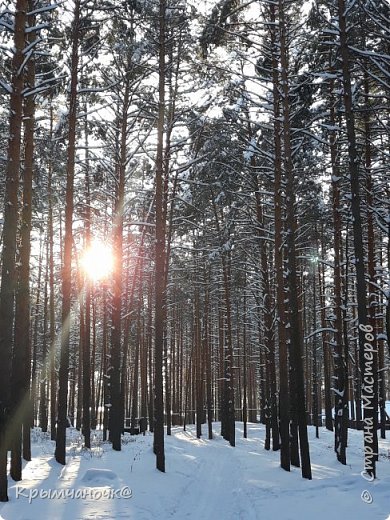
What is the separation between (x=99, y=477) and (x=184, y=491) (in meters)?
1.94

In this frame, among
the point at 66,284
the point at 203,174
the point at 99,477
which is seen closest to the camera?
the point at 99,477

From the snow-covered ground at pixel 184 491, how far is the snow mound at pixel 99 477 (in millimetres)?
21

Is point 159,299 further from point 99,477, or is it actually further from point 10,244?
point 10,244

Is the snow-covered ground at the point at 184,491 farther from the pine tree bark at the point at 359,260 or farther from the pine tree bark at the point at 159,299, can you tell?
the pine tree bark at the point at 359,260

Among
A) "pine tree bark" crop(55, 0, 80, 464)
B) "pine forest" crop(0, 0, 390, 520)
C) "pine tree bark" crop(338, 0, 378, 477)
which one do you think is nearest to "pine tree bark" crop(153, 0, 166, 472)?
"pine forest" crop(0, 0, 390, 520)

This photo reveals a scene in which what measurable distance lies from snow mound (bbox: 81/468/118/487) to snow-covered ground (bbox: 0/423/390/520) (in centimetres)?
2

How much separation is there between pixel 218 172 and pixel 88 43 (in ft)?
18.5

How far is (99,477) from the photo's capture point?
10430mm

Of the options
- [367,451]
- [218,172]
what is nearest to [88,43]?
[218,172]

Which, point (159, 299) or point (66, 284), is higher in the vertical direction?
point (66, 284)

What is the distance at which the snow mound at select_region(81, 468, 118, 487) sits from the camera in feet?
32.8

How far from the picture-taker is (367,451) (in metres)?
10.2

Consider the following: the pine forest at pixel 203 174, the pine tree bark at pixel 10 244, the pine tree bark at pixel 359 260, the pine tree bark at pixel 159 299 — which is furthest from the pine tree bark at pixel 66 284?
the pine tree bark at pixel 359 260

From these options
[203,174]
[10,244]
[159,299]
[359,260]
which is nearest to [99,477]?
[159,299]
